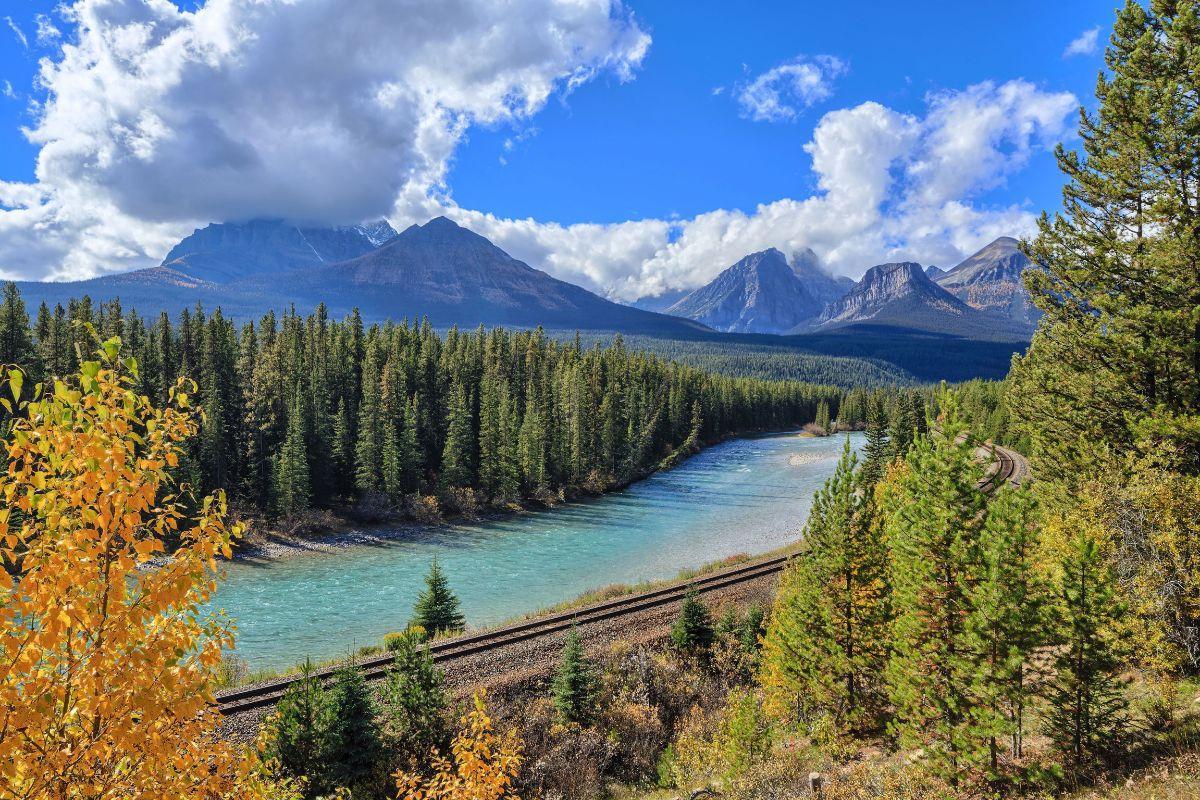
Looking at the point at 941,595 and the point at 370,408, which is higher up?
the point at 941,595

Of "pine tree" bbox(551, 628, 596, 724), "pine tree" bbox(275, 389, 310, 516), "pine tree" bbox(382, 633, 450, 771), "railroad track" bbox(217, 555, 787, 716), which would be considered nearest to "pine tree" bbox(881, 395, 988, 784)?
"pine tree" bbox(551, 628, 596, 724)

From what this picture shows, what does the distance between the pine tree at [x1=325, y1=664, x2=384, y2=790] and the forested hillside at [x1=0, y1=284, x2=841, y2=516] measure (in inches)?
1615

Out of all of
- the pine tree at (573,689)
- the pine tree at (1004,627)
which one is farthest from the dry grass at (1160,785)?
the pine tree at (573,689)

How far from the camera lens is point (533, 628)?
2881 cm

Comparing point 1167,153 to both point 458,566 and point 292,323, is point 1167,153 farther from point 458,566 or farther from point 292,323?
point 292,323

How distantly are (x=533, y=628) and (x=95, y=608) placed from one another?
84.6ft

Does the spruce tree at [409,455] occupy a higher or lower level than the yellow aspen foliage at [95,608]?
lower

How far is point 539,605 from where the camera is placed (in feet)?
119

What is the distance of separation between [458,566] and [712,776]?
2961 cm

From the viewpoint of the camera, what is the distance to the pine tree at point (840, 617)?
19.9 m

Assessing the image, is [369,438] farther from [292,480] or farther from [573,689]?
[573,689]

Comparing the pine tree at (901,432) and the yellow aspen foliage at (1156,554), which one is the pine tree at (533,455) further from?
the yellow aspen foliage at (1156,554)

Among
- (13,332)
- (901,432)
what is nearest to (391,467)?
(13,332)

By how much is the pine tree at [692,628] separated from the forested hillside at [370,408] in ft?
127
